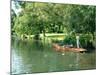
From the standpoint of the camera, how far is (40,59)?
2430mm

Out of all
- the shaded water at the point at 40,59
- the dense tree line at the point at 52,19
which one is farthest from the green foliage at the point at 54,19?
the shaded water at the point at 40,59

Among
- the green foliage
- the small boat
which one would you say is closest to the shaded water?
the small boat

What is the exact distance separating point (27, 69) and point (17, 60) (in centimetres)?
17

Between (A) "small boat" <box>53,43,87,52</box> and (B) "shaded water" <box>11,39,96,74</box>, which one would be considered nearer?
(B) "shaded water" <box>11,39,96,74</box>

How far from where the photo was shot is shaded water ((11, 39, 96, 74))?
91.5 inches

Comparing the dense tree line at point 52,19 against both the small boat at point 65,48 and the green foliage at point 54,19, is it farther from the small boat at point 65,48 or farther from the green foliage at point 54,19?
the small boat at point 65,48

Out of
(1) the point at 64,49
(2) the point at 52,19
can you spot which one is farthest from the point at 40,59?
(2) the point at 52,19

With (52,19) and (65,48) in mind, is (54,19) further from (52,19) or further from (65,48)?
(65,48)

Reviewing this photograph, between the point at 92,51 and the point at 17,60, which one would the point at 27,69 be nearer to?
the point at 17,60

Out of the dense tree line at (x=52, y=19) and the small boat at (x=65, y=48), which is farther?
the small boat at (x=65, y=48)

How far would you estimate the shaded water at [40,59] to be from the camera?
2324mm

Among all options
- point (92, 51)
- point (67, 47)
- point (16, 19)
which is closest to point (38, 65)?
point (67, 47)

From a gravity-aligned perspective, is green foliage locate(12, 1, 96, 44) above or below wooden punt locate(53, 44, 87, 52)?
above

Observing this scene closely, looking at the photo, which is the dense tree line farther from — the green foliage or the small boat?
the small boat
